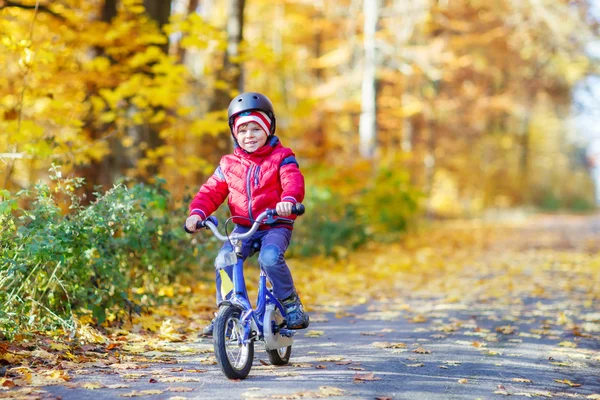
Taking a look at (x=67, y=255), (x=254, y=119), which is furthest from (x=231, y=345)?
(x=67, y=255)

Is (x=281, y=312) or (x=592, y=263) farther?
(x=592, y=263)

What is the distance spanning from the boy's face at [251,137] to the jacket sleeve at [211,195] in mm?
273

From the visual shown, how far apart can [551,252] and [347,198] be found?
4994mm

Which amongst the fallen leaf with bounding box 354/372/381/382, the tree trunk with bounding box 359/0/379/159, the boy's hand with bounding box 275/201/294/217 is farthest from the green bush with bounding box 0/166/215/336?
the tree trunk with bounding box 359/0/379/159

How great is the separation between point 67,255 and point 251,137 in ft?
6.31

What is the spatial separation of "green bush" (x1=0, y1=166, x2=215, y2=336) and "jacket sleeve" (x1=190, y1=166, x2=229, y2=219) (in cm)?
104

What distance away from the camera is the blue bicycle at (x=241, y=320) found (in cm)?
484

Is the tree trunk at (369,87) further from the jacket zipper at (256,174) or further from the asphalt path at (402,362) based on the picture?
the jacket zipper at (256,174)

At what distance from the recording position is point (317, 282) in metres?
11.2

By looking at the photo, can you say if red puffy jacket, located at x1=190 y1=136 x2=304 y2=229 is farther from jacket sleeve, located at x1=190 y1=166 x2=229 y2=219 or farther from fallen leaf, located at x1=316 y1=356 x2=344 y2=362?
fallen leaf, located at x1=316 y1=356 x2=344 y2=362

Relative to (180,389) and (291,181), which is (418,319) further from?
(180,389)

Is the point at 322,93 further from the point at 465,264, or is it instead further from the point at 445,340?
the point at 445,340

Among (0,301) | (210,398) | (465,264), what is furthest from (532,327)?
(465,264)

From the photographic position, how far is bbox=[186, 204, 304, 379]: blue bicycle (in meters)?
4.84
